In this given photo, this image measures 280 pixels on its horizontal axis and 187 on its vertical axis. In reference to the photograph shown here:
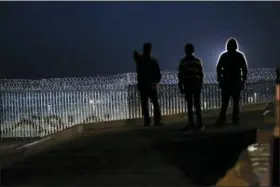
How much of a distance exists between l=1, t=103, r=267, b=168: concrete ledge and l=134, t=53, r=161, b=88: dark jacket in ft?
3.44

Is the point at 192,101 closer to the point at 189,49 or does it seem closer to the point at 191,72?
the point at 191,72

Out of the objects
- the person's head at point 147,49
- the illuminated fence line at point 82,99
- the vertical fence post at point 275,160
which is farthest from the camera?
the illuminated fence line at point 82,99

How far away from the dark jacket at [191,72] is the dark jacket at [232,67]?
0.37m

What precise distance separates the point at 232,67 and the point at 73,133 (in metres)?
3.40

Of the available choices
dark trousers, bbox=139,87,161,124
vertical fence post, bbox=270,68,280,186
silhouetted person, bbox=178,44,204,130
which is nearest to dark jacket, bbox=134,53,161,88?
dark trousers, bbox=139,87,161,124

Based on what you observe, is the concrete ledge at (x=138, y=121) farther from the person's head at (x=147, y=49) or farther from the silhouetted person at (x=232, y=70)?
the silhouetted person at (x=232, y=70)

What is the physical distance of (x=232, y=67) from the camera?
9.83 meters

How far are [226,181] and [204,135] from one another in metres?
4.03

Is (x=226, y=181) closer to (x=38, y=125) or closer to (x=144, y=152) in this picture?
(x=144, y=152)

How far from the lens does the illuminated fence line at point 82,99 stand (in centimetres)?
1574

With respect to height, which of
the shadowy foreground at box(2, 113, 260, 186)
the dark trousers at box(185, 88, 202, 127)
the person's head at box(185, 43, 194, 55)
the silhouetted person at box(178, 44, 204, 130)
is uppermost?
the person's head at box(185, 43, 194, 55)

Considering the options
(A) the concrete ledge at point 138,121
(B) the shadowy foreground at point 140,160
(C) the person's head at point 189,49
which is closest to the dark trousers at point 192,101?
(B) the shadowy foreground at point 140,160

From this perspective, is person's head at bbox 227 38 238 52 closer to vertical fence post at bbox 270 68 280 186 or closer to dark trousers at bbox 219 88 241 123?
dark trousers at bbox 219 88 241 123

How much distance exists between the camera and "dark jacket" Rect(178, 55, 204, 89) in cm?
981
